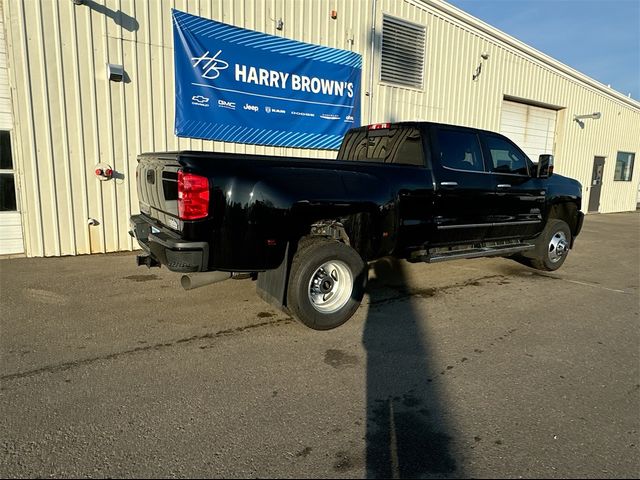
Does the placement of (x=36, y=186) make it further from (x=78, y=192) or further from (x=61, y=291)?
(x=61, y=291)

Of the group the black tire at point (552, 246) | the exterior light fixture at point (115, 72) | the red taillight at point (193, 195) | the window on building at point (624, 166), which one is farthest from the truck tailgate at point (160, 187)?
the window on building at point (624, 166)

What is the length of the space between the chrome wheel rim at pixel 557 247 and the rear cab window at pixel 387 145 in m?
3.06

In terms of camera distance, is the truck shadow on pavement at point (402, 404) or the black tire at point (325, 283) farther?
the black tire at point (325, 283)

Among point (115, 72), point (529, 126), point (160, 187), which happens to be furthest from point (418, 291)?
point (529, 126)

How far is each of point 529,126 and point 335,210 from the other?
43.7 ft

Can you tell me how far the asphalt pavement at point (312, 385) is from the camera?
7.59 feet

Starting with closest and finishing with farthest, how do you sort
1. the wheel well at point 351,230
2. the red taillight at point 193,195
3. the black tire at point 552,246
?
the red taillight at point 193,195 < the wheel well at point 351,230 < the black tire at point 552,246

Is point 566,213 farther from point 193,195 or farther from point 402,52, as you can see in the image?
point 193,195

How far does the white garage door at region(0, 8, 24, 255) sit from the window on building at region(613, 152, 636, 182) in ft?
68.6

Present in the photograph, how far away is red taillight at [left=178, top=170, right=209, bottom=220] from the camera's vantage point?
136 inches

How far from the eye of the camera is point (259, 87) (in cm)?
838

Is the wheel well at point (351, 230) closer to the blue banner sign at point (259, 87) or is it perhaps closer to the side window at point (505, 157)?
the side window at point (505, 157)

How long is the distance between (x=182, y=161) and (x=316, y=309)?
5.89 ft

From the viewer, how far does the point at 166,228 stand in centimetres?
395
